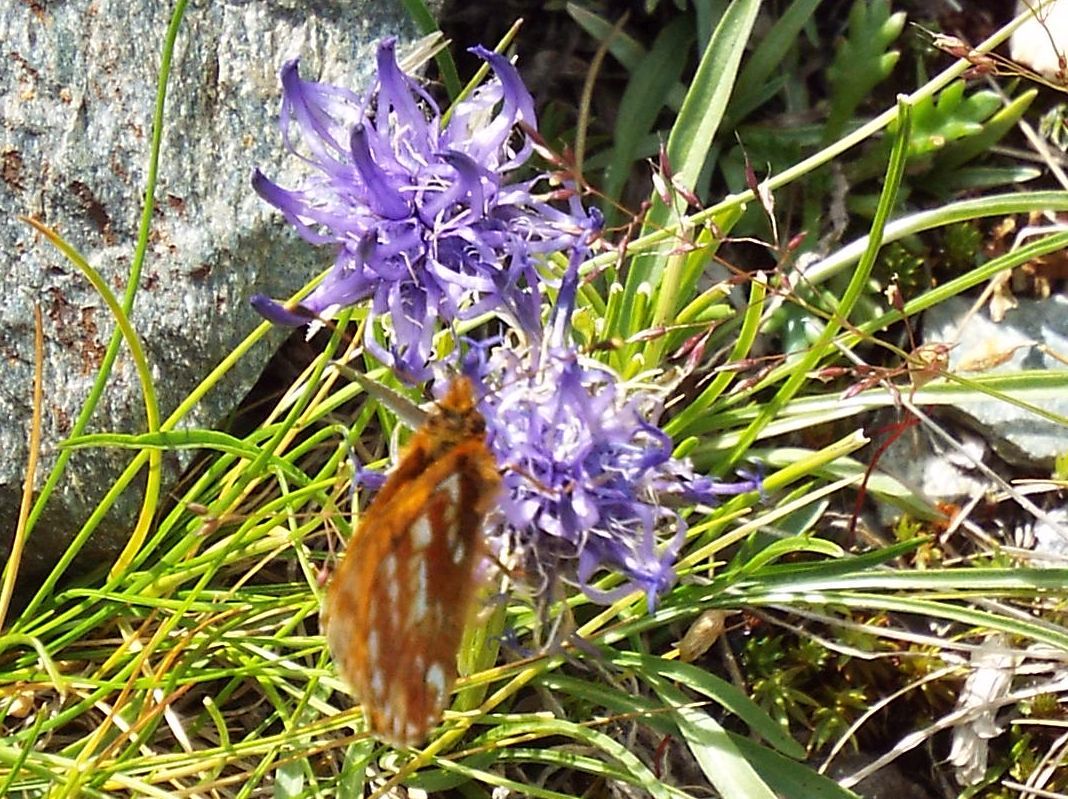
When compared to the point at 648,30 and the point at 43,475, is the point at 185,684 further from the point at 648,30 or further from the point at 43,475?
the point at 648,30

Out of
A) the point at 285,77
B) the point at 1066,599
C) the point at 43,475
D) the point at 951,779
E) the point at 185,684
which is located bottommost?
the point at 951,779

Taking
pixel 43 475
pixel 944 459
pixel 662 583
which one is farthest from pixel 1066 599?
pixel 43 475

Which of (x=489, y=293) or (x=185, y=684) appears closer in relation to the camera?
(x=489, y=293)

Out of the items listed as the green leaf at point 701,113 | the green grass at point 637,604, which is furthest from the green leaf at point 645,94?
the green leaf at point 701,113

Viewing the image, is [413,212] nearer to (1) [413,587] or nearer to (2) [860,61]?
(1) [413,587]

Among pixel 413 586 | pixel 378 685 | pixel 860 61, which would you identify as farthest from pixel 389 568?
pixel 860 61

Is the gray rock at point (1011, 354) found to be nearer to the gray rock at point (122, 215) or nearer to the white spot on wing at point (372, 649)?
the gray rock at point (122, 215)
